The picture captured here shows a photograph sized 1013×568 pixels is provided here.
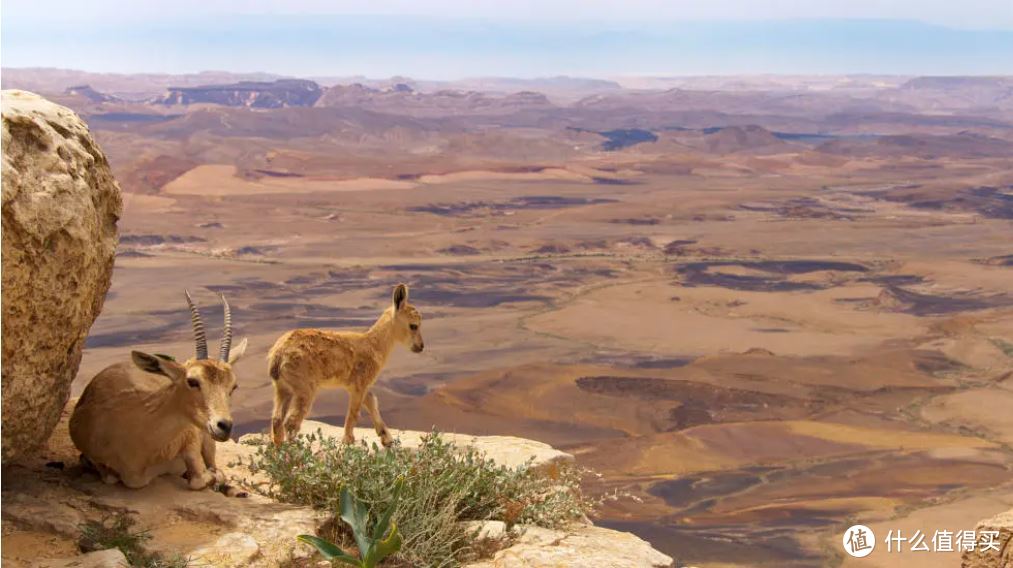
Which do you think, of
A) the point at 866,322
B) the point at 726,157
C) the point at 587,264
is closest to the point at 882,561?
the point at 866,322

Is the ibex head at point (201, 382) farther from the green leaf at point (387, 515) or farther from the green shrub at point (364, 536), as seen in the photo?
the green leaf at point (387, 515)

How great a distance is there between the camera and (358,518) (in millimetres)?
7113

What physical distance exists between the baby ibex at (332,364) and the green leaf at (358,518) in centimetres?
227

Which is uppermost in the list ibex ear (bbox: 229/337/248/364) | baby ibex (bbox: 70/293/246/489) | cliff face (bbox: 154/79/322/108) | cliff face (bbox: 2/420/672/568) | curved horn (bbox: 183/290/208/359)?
curved horn (bbox: 183/290/208/359)

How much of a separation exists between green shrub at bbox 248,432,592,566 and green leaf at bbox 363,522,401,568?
1.23 ft

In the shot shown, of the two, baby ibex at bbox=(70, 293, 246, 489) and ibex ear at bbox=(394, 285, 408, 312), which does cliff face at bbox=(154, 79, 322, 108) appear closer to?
ibex ear at bbox=(394, 285, 408, 312)

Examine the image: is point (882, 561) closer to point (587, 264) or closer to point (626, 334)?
point (626, 334)

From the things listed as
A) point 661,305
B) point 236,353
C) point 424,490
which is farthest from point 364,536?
point 661,305

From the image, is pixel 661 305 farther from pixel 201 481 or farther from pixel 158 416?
pixel 158 416

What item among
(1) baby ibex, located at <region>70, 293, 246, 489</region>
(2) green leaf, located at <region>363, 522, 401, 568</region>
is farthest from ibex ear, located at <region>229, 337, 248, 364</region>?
(2) green leaf, located at <region>363, 522, 401, 568</region>

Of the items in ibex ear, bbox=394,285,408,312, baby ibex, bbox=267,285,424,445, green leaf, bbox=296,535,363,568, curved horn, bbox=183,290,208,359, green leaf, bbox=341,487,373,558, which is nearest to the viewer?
green leaf, bbox=296,535,363,568

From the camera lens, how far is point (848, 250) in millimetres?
60031

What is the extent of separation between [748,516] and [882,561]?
4095 mm

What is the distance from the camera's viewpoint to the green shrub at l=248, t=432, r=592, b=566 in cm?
729
